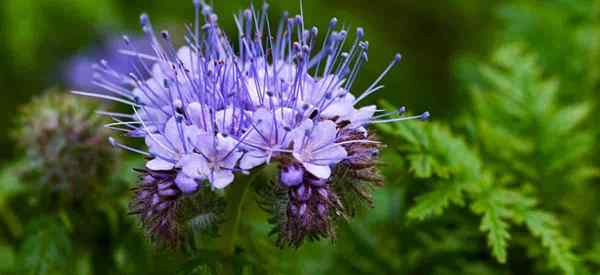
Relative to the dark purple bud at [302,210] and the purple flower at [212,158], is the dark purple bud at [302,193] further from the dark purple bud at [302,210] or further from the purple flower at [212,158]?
the purple flower at [212,158]

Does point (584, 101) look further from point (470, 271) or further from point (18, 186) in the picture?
point (18, 186)

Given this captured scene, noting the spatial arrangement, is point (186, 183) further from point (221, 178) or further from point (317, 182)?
point (317, 182)

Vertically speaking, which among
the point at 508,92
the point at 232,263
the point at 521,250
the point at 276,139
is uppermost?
the point at 508,92

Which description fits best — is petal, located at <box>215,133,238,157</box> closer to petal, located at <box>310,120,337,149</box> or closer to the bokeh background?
petal, located at <box>310,120,337,149</box>

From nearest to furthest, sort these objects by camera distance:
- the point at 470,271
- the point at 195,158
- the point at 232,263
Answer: the point at 195,158 → the point at 232,263 → the point at 470,271

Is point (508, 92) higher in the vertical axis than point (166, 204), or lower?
higher

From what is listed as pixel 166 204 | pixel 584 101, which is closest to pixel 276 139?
pixel 166 204
